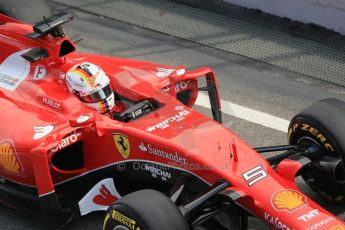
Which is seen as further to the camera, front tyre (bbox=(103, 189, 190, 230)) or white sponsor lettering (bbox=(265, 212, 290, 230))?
white sponsor lettering (bbox=(265, 212, 290, 230))

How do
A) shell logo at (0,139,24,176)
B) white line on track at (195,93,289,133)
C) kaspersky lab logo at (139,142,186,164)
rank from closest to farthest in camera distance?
kaspersky lab logo at (139,142,186,164) < shell logo at (0,139,24,176) < white line on track at (195,93,289,133)

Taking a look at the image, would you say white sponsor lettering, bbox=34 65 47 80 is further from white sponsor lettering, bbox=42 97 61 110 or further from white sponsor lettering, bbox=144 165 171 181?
white sponsor lettering, bbox=144 165 171 181

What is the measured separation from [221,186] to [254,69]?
3.88 metres

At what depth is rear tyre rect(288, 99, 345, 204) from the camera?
5266 mm

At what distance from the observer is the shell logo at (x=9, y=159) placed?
5.44 meters

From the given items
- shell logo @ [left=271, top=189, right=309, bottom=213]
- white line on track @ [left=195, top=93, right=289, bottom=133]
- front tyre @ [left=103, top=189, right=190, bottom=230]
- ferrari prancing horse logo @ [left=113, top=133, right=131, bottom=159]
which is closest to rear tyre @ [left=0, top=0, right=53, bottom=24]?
white line on track @ [left=195, top=93, right=289, bottom=133]

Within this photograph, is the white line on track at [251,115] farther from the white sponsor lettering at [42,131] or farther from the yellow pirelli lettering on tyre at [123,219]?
the yellow pirelli lettering on tyre at [123,219]

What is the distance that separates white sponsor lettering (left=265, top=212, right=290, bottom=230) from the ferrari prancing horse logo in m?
1.22

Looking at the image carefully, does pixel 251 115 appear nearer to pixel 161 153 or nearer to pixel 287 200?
pixel 161 153

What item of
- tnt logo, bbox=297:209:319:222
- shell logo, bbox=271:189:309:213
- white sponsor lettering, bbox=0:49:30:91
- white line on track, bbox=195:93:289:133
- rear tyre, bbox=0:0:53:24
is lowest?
white line on track, bbox=195:93:289:133

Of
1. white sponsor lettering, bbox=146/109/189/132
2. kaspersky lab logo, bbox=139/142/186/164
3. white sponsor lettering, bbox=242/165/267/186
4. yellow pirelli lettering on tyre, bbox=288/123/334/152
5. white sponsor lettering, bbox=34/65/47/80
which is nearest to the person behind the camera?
white sponsor lettering, bbox=242/165/267/186

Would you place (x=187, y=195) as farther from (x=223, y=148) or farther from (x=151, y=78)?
(x=151, y=78)

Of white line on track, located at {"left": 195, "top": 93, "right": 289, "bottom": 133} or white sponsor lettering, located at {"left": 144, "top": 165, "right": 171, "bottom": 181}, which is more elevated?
white sponsor lettering, located at {"left": 144, "top": 165, "right": 171, "bottom": 181}

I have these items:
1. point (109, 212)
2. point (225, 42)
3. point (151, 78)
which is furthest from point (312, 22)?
point (109, 212)
